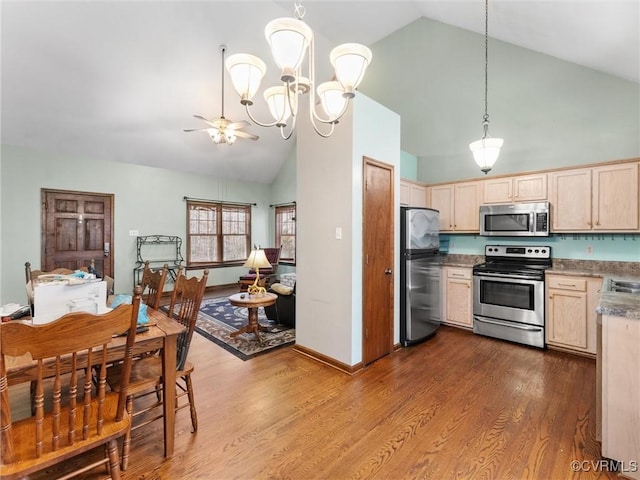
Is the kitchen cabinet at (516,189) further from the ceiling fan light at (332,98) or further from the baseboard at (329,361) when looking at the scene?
the ceiling fan light at (332,98)

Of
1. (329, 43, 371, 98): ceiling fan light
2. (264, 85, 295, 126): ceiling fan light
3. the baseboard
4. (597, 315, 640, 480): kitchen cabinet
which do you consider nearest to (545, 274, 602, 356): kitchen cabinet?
(597, 315, 640, 480): kitchen cabinet

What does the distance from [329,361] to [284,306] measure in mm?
1392

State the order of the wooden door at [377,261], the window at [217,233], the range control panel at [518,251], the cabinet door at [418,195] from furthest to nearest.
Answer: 1. the window at [217,233]
2. the cabinet door at [418,195]
3. the range control panel at [518,251]
4. the wooden door at [377,261]

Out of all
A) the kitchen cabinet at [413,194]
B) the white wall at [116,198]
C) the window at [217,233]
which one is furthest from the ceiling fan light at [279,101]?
the window at [217,233]

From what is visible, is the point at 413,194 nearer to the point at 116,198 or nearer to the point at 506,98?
the point at 506,98

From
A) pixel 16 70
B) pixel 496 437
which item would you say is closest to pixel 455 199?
pixel 496 437

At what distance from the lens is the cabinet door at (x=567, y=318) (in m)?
3.25

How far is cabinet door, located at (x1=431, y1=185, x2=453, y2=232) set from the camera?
466cm

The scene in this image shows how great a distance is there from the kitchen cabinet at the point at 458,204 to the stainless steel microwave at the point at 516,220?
0.64 feet

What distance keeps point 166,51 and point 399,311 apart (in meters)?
4.74

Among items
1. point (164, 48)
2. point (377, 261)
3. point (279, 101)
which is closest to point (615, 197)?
point (377, 261)

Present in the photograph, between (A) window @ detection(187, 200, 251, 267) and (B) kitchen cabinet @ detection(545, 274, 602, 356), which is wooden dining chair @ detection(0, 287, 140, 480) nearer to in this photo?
(B) kitchen cabinet @ detection(545, 274, 602, 356)

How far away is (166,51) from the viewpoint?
421cm

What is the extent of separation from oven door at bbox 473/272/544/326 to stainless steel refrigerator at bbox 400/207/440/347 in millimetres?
625
